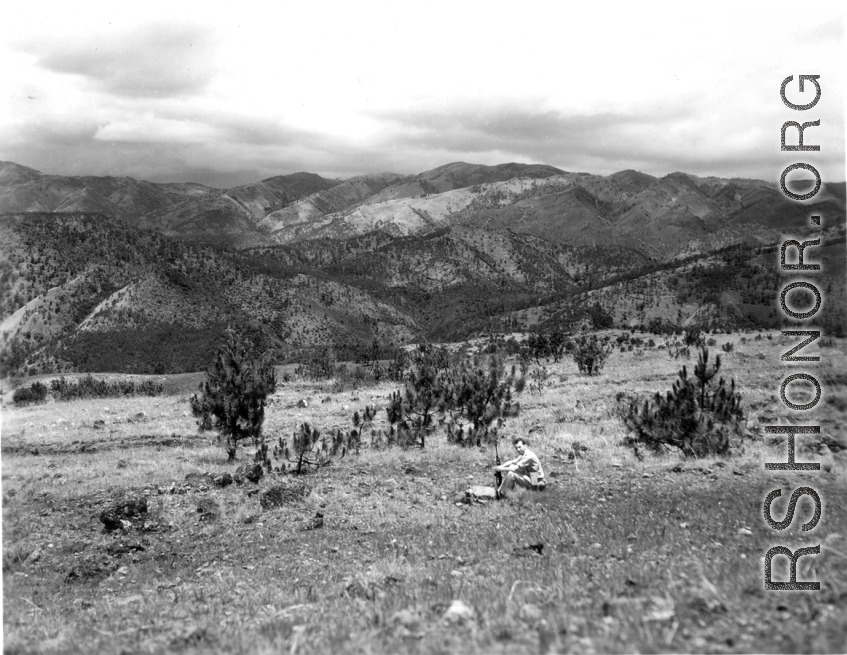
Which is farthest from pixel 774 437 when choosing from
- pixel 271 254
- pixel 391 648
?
pixel 271 254

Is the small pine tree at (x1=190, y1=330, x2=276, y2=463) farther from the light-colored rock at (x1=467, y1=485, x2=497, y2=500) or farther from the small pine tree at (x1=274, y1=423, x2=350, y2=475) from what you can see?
the light-colored rock at (x1=467, y1=485, x2=497, y2=500)

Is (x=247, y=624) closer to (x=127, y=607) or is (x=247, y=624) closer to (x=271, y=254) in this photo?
(x=127, y=607)

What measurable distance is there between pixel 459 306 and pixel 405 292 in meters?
16.7

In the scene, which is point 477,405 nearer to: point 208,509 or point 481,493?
point 481,493

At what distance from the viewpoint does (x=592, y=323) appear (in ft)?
231

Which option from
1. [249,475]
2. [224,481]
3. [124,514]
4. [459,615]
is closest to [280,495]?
[249,475]

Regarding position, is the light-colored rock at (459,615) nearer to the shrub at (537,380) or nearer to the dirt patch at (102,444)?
the dirt patch at (102,444)

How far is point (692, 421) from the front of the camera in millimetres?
12375

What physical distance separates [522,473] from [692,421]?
479cm

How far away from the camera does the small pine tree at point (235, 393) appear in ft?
52.5

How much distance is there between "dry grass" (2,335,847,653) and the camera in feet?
14.3

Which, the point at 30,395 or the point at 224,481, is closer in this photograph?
the point at 224,481

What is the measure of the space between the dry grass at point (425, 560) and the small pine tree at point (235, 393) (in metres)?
1.46

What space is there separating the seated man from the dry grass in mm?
342
